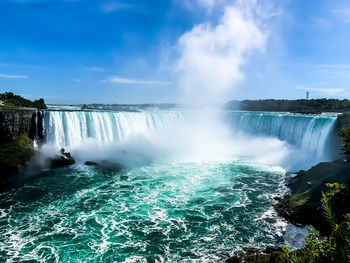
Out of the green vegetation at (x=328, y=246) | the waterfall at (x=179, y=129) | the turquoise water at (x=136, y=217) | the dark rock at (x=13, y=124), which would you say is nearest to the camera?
the green vegetation at (x=328, y=246)

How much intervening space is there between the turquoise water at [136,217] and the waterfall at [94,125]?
5.35 m

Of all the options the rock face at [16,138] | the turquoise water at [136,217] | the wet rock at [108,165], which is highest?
the rock face at [16,138]

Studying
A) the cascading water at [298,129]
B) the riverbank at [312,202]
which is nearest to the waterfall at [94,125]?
the cascading water at [298,129]

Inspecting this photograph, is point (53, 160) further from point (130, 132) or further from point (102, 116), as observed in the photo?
point (130, 132)

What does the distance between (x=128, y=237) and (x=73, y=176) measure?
9.54 meters

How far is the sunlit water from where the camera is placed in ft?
28.2

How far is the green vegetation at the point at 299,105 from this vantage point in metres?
48.4

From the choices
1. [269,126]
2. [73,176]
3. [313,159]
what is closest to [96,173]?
[73,176]

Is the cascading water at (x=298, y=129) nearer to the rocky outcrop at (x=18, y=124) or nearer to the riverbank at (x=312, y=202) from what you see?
the riverbank at (x=312, y=202)

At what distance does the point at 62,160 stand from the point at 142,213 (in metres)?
11.8

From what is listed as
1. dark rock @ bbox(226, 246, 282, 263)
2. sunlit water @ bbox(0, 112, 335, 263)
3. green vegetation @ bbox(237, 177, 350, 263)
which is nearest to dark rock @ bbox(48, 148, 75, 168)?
sunlit water @ bbox(0, 112, 335, 263)

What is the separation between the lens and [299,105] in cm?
5803

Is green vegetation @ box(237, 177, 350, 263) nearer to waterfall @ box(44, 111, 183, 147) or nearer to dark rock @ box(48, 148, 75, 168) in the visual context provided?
dark rock @ box(48, 148, 75, 168)

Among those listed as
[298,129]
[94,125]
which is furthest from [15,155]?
[298,129]
